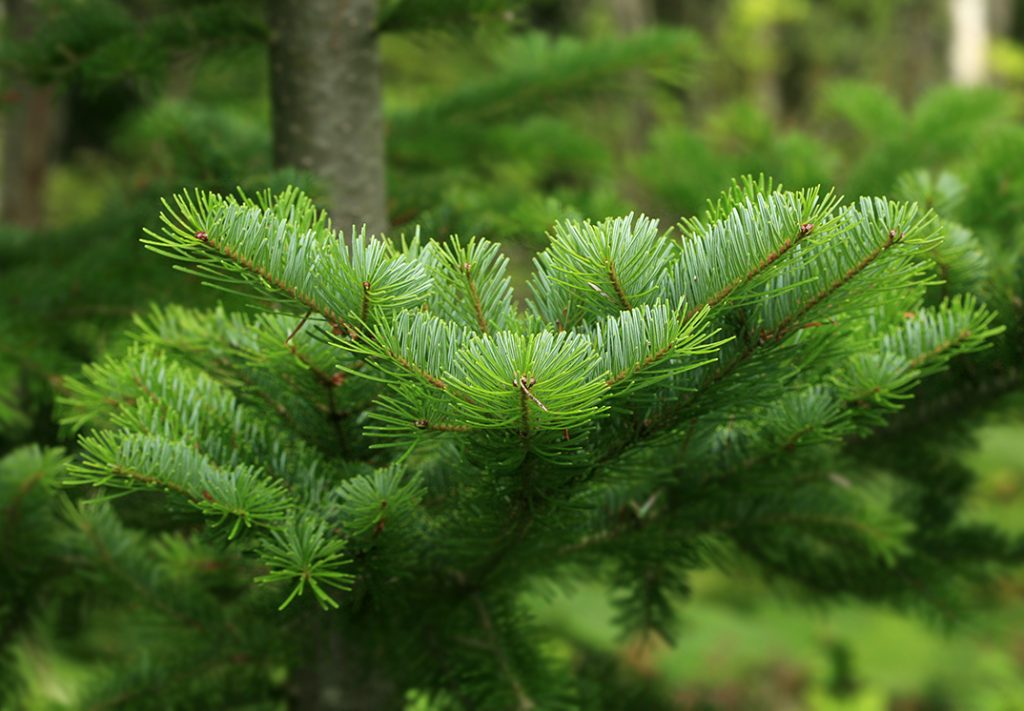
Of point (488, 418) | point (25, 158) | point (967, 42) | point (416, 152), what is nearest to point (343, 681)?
point (488, 418)

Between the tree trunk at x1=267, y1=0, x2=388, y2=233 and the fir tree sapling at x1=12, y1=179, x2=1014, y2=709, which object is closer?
the fir tree sapling at x1=12, y1=179, x2=1014, y2=709

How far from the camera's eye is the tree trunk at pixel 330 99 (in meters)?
1.81

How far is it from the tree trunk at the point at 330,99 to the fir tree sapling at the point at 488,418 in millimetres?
603

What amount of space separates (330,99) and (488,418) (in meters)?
1.17

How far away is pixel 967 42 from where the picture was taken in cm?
694

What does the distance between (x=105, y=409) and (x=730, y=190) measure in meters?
0.79

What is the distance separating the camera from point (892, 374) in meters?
1.06

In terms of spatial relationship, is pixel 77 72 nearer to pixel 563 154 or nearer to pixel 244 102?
pixel 563 154

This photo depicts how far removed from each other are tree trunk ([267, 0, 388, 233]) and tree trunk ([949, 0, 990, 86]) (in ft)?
20.7

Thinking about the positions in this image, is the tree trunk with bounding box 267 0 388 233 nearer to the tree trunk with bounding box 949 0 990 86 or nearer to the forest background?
the forest background

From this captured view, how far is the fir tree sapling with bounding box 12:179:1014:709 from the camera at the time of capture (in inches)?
33.3

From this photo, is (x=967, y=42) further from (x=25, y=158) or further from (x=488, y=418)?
(x=488, y=418)

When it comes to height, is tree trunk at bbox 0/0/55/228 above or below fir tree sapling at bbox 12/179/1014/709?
above

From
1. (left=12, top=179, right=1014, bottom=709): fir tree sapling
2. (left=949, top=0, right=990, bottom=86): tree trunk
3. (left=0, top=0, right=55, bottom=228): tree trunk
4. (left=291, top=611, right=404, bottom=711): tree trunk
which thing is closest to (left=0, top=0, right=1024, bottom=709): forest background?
(left=0, top=0, right=55, bottom=228): tree trunk
